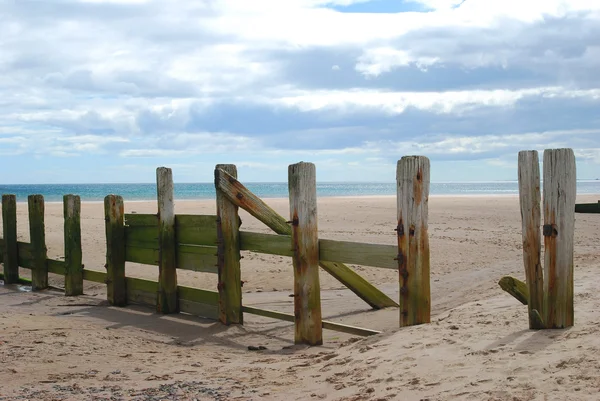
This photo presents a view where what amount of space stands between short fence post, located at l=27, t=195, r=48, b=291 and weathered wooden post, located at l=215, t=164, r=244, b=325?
486 cm

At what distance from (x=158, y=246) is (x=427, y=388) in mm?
5834

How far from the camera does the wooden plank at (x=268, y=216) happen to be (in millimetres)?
8109

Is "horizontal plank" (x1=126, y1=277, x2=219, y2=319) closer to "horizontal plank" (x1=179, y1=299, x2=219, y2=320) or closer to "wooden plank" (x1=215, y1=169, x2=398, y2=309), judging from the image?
"horizontal plank" (x1=179, y1=299, x2=219, y2=320)

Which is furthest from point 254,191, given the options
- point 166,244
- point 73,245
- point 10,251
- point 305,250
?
point 305,250

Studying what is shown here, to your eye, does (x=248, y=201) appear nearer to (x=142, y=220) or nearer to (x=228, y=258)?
(x=228, y=258)

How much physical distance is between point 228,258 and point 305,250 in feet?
5.01

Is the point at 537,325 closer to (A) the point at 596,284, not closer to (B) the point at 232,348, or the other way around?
(A) the point at 596,284

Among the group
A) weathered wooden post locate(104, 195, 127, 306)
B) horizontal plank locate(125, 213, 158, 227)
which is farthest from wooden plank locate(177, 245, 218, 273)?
weathered wooden post locate(104, 195, 127, 306)

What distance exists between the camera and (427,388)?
4785 mm

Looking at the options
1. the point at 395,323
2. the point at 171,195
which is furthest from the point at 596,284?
the point at 171,195

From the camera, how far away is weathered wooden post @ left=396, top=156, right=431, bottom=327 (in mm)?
6547

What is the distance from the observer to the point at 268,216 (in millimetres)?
8148

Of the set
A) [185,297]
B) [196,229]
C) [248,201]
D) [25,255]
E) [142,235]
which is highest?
[248,201]

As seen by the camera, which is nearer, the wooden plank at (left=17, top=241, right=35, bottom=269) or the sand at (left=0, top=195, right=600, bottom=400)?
the sand at (left=0, top=195, right=600, bottom=400)
